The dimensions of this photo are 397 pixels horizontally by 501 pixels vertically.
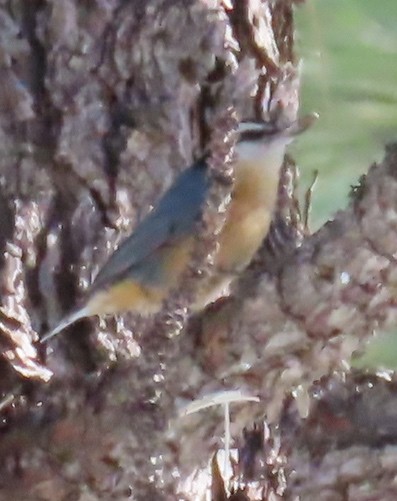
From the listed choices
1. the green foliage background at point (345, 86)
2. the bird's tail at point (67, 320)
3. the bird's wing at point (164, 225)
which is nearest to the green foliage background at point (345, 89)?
the green foliage background at point (345, 86)

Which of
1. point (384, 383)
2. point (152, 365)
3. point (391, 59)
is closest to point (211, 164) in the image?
point (152, 365)

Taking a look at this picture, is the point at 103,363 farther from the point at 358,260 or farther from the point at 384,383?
the point at 358,260

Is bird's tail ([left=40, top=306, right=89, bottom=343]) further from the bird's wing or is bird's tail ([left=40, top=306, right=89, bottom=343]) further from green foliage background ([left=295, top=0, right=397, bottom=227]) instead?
green foliage background ([left=295, top=0, right=397, bottom=227])

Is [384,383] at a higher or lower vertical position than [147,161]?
lower

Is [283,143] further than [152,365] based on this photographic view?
Yes

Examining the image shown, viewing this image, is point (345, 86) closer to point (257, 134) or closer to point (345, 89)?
point (345, 89)

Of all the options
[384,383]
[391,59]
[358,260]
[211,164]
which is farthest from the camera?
[391,59]
